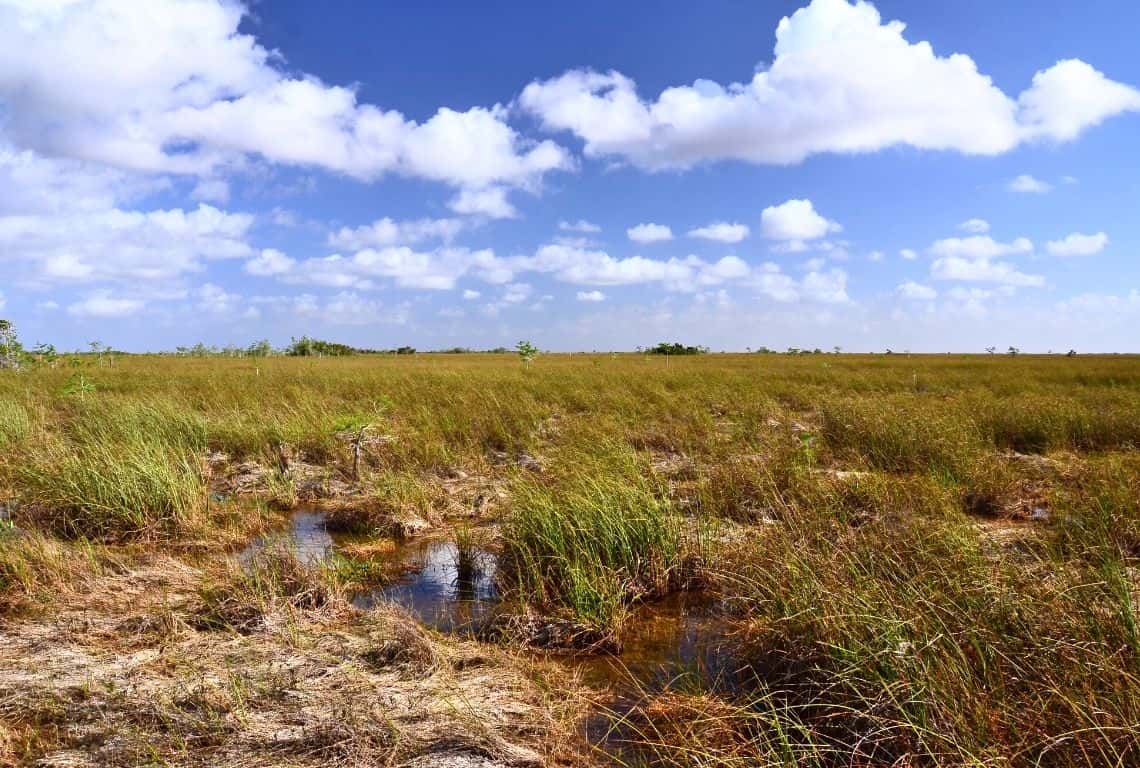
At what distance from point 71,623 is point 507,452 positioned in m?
6.76

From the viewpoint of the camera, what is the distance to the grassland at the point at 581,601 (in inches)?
117

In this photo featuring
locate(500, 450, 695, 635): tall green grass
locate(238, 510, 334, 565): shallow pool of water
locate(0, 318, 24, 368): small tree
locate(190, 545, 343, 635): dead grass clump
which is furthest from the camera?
locate(0, 318, 24, 368): small tree

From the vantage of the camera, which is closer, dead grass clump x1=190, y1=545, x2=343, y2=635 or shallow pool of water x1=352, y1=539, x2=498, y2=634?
dead grass clump x1=190, y1=545, x2=343, y2=635

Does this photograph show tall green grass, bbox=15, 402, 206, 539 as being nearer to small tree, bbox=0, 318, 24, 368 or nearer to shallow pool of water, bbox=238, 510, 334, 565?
shallow pool of water, bbox=238, 510, 334, 565

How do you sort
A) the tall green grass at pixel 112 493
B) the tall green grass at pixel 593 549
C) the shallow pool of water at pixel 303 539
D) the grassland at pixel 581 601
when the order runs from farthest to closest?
the tall green grass at pixel 112 493
the shallow pool of water at pixel 303 539
the tall green grass at pixel 593 549
the grassland at pixel 581 601

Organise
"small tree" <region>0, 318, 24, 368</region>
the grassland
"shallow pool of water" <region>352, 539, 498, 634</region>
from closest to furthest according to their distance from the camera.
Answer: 1. the grassland
2. "shallow pool of water" <region>352, 539, 498, 634</region>
3. "small tree" <region>0, 318, 24, 368</region>

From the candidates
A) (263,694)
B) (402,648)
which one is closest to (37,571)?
(263,694)

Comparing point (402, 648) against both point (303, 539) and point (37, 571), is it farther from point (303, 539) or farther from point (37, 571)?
point (303, 539)

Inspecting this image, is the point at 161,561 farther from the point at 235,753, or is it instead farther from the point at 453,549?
the point at 235,753

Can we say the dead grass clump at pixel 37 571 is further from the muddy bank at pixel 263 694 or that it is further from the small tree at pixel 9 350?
the small tree at pixel 9 350

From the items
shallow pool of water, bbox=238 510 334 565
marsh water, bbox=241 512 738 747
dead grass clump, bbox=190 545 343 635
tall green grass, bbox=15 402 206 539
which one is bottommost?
marsh water, bbox=241 512 738 747

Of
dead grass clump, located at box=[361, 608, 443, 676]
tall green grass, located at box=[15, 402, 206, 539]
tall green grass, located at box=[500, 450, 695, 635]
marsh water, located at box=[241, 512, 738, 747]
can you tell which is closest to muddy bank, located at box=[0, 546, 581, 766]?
dead grass clump, located at box=[361, 608, 443, 676]

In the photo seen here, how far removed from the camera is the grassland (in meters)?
2.97

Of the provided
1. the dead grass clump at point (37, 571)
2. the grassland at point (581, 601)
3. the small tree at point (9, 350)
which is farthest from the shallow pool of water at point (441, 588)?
the small tree at point (9, 350)
